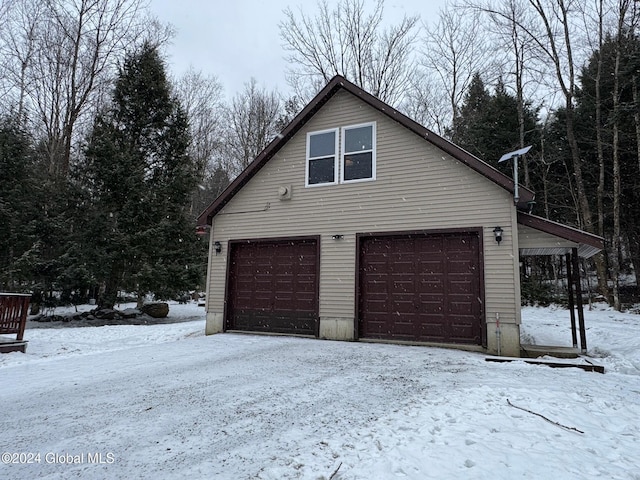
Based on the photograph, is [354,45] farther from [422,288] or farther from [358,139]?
[422,288]

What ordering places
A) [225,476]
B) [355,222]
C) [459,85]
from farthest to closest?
1. [459,85]
2. [355,222]
3. [225,476]

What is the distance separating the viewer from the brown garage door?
9172mm

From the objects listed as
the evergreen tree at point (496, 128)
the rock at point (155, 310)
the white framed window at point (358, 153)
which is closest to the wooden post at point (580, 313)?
the white framed window at point (358, 153)

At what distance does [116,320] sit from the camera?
1443 centimetres

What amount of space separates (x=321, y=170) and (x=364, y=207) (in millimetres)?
1613

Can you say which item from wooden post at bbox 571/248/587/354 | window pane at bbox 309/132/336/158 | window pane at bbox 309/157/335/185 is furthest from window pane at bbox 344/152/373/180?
wooden post at bbox 571/248/587/354

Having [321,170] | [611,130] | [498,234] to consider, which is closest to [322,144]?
[321,170]

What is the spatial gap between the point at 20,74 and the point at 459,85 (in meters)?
21.4

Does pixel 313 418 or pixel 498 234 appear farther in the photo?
pixel 498 234

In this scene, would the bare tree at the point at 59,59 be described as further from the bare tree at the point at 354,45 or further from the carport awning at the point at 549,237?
the carport awning at the point at 549,237

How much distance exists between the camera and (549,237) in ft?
25.0

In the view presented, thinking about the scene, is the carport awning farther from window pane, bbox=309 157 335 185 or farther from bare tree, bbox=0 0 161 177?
bare tree, bbox=0 0 161 177

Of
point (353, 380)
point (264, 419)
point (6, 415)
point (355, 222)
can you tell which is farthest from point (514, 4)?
point (6, 415)

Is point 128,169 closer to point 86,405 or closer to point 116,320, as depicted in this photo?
point 116,320
